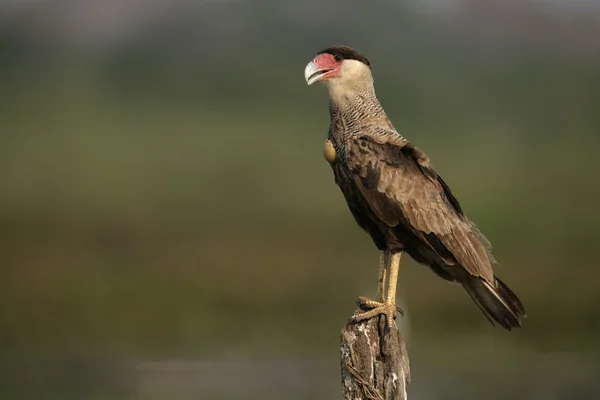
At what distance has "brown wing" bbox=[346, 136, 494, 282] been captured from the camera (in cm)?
688

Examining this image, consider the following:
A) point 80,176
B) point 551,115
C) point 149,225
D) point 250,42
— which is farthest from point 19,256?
point 250,42

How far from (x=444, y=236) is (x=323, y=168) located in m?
32.5

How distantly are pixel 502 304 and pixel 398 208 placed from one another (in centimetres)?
85

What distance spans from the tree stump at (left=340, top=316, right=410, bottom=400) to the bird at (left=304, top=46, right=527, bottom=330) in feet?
1.66

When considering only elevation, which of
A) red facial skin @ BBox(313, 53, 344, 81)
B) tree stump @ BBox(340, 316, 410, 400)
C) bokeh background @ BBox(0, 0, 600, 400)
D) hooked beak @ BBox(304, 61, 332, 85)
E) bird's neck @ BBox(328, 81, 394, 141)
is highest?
bokeh background @ BBox(0, 0, 600, 400)

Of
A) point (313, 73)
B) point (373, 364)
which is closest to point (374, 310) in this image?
point (373, 364)

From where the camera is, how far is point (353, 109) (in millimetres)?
7250

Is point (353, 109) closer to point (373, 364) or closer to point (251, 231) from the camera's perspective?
point (373, 364)

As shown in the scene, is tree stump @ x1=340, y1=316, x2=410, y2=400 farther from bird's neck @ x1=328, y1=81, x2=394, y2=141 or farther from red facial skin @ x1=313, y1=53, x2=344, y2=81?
red facial skin @ x1=313, y1=53, x2=344, y2=81

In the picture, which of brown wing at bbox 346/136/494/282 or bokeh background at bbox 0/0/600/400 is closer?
brown wing at bbox 346/136/494/282

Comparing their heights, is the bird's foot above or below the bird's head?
below

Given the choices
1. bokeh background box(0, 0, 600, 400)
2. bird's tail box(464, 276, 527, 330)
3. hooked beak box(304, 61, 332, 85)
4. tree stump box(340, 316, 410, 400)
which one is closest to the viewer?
tree stump box(340, 316, 410, 400)

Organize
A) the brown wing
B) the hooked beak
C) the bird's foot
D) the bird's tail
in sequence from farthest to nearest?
the hooked beak, the brown wing, the bird's tail, the bird's foot

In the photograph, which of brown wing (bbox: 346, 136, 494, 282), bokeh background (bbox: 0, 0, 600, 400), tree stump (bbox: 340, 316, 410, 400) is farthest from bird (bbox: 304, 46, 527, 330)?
bokeh background (bbox: 0, 0, 600, 400)
